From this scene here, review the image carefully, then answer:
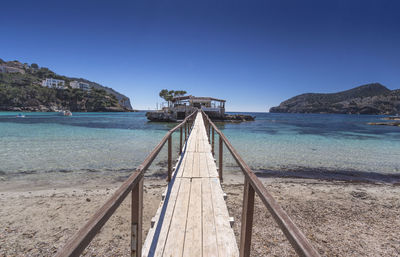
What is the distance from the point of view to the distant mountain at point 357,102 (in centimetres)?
13088

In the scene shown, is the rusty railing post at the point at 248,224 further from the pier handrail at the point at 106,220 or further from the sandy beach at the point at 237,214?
the sandy beach at the point at 237,214

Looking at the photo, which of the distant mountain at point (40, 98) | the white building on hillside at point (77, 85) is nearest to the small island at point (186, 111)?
the distant mountain at point (40, 98)

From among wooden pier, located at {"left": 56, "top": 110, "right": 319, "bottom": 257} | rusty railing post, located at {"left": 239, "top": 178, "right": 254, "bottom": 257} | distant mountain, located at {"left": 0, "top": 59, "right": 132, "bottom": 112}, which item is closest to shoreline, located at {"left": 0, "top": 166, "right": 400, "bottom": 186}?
wooden pier, located at {"left": 56, "top": 110, "right": 319, "bottom": 257}

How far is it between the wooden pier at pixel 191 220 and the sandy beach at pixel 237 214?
4.18 ft

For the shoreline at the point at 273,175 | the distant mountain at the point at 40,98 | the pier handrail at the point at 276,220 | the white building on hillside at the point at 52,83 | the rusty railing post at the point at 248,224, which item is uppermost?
the white building on hillside at the point at 52,83

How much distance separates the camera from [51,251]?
340cm

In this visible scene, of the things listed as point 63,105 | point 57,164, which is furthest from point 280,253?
point 63,105

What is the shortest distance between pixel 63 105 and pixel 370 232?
134 meters

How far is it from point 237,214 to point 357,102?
190 meters

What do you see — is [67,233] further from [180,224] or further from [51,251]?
[180,224]

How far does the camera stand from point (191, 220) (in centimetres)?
269

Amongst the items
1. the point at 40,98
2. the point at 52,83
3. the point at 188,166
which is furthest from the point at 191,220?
the point at 52,83

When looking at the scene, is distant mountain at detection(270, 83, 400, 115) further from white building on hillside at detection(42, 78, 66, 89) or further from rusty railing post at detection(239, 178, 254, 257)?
white building on hillside at detection(42, 78, 66, 89)

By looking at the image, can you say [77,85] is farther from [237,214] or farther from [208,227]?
[208,227]
